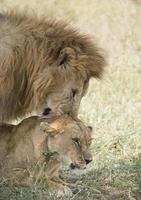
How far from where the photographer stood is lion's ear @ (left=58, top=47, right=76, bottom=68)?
217 inches

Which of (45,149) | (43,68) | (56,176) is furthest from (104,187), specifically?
(43,68)

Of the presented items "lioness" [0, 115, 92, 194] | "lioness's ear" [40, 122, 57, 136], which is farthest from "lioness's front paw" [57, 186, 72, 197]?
"lioness's ear" [40, 122, 57, 136]

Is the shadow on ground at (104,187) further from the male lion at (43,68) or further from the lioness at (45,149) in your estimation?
the male lion at (43,68)

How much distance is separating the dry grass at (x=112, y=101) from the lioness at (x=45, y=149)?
136 millimetres

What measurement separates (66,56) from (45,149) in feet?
2.73

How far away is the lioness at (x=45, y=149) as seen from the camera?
4902 millimetres

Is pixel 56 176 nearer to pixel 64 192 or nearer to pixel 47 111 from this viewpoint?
pixel 64 192

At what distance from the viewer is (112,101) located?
8000 mm

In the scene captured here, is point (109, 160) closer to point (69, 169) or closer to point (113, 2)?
point (69, 169)

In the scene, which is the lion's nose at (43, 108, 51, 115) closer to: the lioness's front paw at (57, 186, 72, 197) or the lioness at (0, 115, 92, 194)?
the lioness at (0, 115, 92, 194)

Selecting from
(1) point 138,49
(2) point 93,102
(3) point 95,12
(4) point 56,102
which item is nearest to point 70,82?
(4) point 56,102

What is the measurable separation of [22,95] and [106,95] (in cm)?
274

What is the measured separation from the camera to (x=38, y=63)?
5.52 meters

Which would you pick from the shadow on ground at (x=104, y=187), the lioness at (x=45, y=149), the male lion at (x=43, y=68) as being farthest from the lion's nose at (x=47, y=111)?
the shadow on ground at (x=104, y=187)
